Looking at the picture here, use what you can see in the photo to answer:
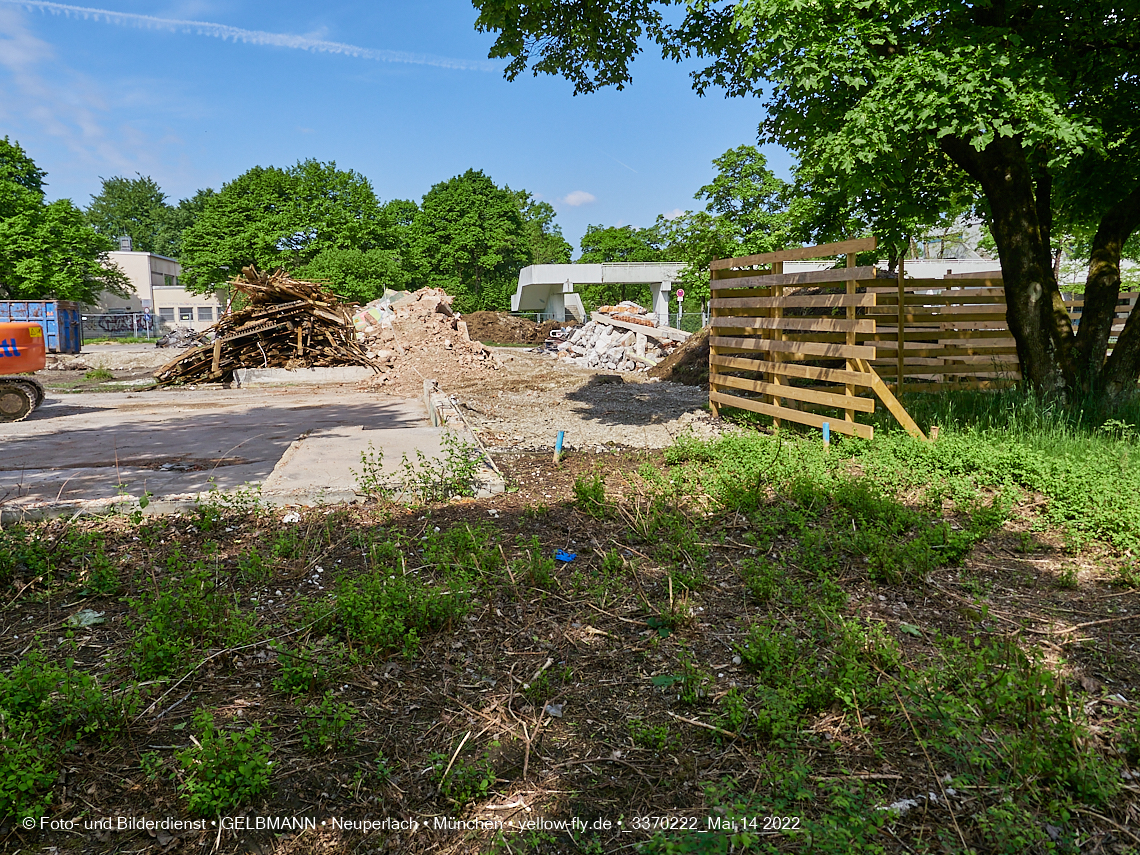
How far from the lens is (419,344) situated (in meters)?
21.0

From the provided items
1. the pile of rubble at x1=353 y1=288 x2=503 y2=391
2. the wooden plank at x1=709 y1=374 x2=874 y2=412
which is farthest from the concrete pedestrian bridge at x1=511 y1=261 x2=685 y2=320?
the wooden plank at x1=709 y1=374 x2=874 y2=412

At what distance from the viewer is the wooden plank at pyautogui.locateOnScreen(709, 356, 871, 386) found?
7.56 meters

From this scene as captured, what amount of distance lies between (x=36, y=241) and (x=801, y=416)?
1948 inches

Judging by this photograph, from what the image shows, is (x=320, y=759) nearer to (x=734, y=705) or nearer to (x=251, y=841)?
(x=251, y=841)

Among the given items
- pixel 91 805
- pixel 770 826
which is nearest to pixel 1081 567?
pixel 770 826

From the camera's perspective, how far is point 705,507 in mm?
6004

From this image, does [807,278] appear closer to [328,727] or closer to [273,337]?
[328,727]

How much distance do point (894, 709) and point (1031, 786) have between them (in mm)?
572

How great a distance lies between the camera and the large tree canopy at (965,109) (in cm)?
636

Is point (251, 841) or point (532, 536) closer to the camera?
point (251, 841)

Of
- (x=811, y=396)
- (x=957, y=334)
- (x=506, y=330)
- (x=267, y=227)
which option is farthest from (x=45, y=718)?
(x=267, y=227)

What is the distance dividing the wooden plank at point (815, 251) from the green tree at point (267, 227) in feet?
153

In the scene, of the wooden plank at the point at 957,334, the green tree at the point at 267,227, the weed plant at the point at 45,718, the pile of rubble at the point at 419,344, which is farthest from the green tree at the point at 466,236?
the weed plant at the point at 45,718

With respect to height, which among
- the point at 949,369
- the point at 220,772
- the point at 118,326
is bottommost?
the point at 220,772
